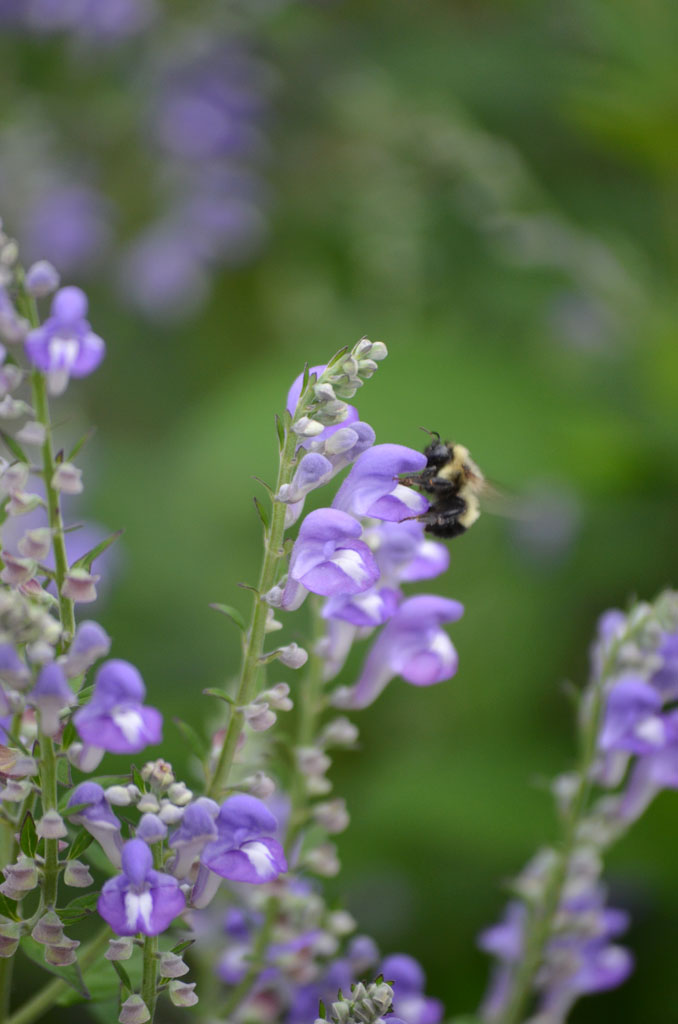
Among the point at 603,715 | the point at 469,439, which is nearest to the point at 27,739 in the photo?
the point at 603,715

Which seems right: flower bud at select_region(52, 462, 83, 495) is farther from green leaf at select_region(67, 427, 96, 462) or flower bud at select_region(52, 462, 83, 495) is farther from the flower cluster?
the flower cluster

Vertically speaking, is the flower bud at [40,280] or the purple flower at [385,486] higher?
the purple flower at [385,486]

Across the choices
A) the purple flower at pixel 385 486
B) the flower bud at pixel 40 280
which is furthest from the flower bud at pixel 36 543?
the purple flower at pixel 385 486

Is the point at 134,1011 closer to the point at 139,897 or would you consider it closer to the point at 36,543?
the point at 139,897

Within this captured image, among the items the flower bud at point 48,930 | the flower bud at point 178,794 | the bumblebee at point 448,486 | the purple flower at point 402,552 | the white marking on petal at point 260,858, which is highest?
the bumblebee at point 448,486

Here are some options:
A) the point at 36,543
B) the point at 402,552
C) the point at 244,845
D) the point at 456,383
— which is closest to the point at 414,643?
the point at 402,552

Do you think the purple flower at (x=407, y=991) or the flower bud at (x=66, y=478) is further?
the purple flower at (x=407, y=991)

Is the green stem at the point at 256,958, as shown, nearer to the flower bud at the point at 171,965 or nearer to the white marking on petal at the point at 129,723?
the flower bud at the point at 171,965
